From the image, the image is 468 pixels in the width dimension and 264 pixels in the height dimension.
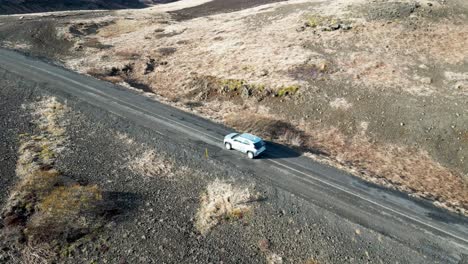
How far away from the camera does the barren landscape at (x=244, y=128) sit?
1808 cm

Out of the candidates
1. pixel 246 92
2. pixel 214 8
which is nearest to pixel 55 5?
pixel 214 8

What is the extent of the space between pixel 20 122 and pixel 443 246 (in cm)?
3073

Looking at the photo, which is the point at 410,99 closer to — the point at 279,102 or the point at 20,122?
the point at 279,102

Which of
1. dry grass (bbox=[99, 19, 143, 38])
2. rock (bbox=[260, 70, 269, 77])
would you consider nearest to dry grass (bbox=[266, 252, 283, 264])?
rock (bbox=[260, 70, 269, 77])

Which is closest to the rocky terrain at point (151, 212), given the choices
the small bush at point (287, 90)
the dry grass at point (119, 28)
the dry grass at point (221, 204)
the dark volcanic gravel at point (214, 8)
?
the dry grass at point (221, 204)

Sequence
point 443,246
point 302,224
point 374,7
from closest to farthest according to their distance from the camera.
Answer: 1. point 443,246
2. point 302,224
3. point 374,7

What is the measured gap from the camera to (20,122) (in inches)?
1157

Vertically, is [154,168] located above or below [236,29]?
below

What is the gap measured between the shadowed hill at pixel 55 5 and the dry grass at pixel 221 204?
7878 cm

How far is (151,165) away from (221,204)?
631 centimetres

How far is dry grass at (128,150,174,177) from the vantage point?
2323 centimetres

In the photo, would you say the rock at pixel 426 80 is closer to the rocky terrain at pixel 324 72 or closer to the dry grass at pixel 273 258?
the rocky terrain at pixel 324 72

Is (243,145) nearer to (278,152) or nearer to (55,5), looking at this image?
(278,152)

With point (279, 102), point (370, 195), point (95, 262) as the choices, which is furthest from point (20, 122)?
point (370, 195)
